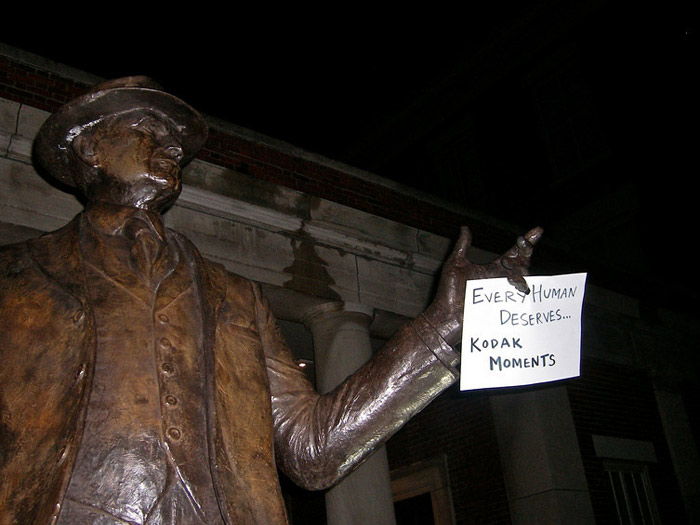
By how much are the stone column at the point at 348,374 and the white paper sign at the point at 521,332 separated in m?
4.09

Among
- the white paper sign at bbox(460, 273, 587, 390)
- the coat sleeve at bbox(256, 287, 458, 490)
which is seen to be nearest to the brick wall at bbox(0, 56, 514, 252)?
the coat sleeve at bbox(256, 287, 458, 490)

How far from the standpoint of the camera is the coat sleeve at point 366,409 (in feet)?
6.16

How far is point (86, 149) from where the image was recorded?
2182 millimetres

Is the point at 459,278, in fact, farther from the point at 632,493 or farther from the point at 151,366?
the point at 632,493

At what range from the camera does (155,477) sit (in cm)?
A: 145

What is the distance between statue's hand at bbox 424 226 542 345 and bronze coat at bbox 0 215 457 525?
53mm

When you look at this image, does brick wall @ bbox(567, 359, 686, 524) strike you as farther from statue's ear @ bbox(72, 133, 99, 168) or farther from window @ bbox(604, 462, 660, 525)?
statue's ear @ bbox(72, 133, 99, 168)

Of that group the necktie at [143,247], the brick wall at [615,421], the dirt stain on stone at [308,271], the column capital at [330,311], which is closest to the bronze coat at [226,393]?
the necktie at [143,247]

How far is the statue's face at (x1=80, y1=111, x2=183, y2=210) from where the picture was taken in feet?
6.91

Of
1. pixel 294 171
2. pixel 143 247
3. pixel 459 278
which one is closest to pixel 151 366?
pixel 143 247

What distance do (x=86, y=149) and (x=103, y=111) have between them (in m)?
0.14

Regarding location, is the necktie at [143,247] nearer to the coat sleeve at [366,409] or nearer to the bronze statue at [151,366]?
the bronze statue at [151,366]

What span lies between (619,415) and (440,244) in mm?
4024

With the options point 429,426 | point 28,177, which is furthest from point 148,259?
point 429,426
